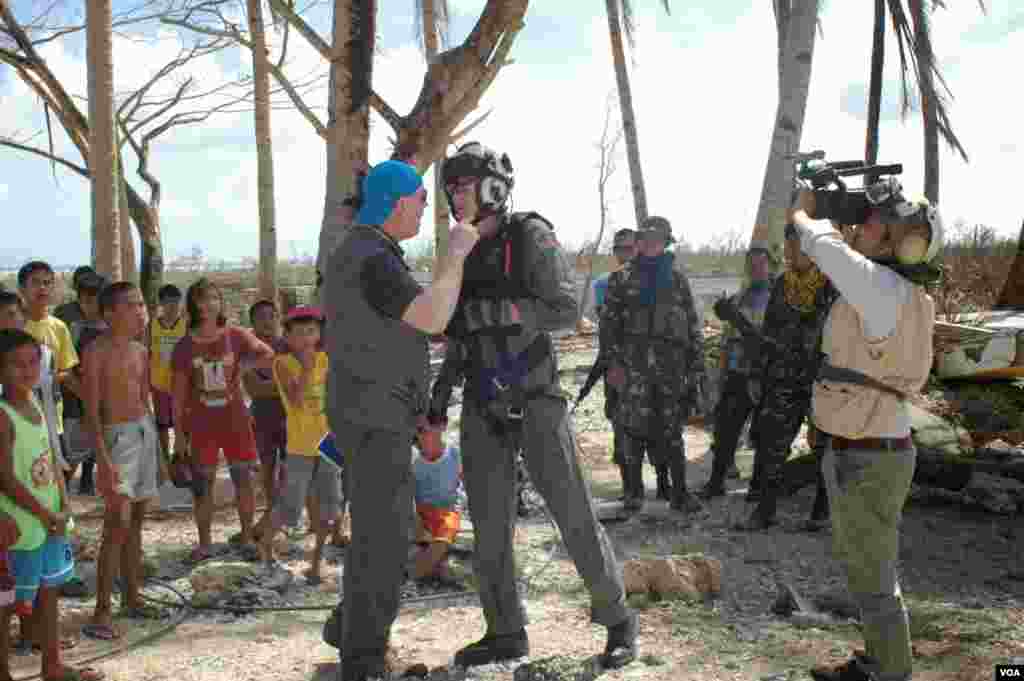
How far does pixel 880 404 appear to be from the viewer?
343 cm

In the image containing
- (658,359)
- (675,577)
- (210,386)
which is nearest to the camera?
(675,577)

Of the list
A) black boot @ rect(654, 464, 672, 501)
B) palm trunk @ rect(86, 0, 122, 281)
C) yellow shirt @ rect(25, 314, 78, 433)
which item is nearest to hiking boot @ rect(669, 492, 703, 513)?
black boot @ rect(654, 464, 672, 501)

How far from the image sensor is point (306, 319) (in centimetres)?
555

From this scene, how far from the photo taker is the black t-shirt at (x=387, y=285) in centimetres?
346

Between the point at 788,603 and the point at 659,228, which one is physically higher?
the point at 659,228

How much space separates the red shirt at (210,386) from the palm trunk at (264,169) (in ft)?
23.4

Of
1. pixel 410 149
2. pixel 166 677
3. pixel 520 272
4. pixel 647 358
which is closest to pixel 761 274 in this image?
pixel 647 358

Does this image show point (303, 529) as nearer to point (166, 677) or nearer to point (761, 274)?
point (166, 677)

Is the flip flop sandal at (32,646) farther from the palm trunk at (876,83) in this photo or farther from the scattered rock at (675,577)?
the palm trunk at (876,83)

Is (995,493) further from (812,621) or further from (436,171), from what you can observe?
(436,171)

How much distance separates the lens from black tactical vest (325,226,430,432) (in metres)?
3.59

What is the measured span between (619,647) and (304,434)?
2.28m

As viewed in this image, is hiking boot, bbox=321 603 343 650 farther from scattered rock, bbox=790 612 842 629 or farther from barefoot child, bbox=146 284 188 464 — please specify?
barefoot child, bbox=146 284 188 464

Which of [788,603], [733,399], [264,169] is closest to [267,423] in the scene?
[733,399]
